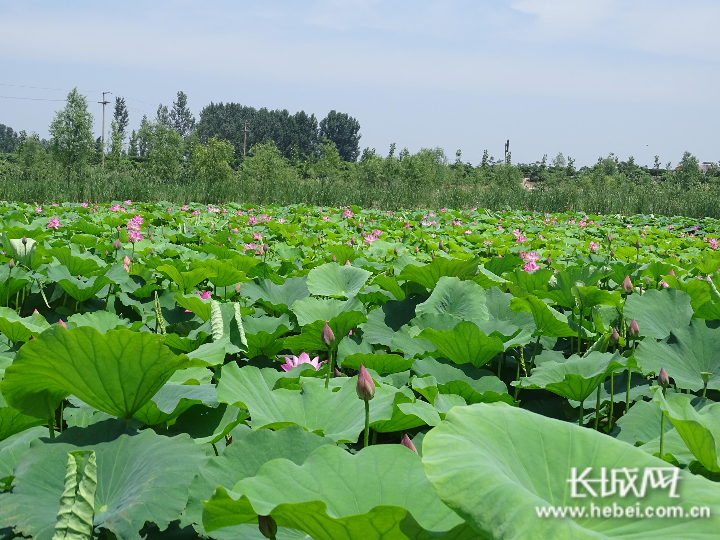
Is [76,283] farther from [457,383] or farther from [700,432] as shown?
[700,432]

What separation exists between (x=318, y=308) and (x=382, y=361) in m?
0.36

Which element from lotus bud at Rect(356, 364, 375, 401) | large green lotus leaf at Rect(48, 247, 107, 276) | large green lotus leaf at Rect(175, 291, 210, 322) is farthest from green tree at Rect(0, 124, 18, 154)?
lotus bud at Rect(356, 364, 375, 401)

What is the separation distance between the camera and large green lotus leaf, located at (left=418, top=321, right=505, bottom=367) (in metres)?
1.40

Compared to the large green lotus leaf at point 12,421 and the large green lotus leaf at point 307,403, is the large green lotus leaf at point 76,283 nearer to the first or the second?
the large green lotus leaf at point 12,421

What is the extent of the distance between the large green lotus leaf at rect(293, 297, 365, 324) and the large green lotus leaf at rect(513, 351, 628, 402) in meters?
0.57

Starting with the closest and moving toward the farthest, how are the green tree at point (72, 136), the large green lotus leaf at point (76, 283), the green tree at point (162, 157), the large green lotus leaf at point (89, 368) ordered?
the large green lotus leaf at point (89, 368)
the large green lotus leaf at point (76, 283)
the green tree at point (72, 136)
the green tree at point (162, 157)

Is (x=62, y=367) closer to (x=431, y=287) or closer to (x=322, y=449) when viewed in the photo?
(x=322, y=449)

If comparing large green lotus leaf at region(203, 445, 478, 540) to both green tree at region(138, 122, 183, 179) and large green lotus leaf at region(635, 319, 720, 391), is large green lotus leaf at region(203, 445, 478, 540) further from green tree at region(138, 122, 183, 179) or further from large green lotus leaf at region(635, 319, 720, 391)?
green tree at region(138, 122, 183, 179)

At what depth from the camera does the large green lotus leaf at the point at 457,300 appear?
181 centimetres

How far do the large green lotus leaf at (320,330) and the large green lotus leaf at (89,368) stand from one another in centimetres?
63

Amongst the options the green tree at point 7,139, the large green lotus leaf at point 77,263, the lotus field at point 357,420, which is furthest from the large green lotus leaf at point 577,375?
the green tree at point 7,139

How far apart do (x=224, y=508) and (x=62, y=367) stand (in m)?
0.41

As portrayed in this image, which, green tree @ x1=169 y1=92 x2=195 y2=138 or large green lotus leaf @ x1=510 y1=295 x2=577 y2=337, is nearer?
large green lotus leaf @ x1=510 y1=295 x2=577 y2=337

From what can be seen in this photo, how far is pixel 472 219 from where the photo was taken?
9555 mm
